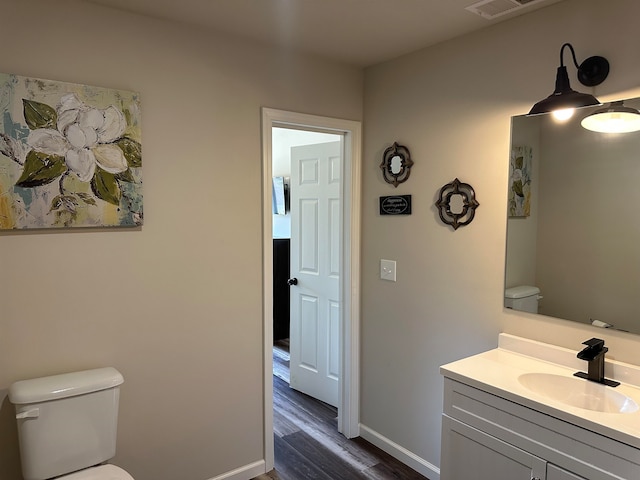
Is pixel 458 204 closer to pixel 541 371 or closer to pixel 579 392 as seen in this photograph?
pixel 541 371

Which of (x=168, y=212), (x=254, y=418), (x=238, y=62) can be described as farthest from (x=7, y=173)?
(x=254, y=418)

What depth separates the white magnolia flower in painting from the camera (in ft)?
6.04

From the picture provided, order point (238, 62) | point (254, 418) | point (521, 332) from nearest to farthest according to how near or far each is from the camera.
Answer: point (521, 332) → point (238, 62) → point (254, 418)

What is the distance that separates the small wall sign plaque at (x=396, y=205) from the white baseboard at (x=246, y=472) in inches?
65.4

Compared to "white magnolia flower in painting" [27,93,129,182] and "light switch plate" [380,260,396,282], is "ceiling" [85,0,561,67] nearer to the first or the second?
"white magnolia flower in painting" [27,93,129,182]

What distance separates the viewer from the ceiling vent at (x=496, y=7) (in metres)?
1.87

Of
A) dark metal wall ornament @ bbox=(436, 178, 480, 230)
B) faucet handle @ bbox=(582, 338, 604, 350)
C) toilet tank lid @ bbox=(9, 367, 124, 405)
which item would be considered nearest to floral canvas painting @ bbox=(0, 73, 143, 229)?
toilet tank lid @ bbox=(9, 367, 124, 405)

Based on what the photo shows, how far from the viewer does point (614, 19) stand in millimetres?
1737

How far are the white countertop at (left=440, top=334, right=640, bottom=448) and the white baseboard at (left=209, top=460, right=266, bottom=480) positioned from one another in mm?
1326

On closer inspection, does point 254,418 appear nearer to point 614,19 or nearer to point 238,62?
point 238,62

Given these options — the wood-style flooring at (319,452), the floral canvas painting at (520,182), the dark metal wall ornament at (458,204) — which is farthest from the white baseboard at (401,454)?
the floral canvas painting at (520,182)

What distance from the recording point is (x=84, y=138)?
1909 mm

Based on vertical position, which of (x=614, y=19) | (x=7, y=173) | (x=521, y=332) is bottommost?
(x=521, y=332)

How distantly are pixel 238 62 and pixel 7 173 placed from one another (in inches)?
47.9
